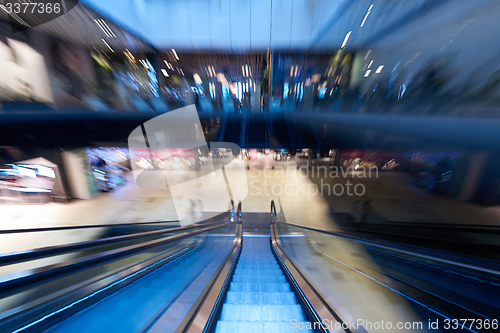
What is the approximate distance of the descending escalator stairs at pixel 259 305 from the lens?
126 cm

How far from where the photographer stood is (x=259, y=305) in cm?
149

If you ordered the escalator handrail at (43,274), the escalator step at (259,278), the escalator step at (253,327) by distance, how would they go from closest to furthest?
1. the escalator handrail at (43,274)
2. the escalator step at (253,327)
3. the escalator step at (259,278)

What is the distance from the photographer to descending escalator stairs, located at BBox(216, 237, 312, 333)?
1258 mm

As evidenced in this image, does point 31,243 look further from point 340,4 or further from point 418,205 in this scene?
point 340,4

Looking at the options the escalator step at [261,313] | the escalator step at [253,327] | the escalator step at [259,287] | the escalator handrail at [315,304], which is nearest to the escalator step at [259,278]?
the escalator step at [259,287]

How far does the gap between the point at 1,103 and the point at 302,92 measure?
12282mm

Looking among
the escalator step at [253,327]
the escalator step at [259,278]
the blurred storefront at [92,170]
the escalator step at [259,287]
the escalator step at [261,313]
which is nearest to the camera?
the escalator step at [253,327]

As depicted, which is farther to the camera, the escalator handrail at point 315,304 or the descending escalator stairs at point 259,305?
the descending escalator stairs at point 259,305

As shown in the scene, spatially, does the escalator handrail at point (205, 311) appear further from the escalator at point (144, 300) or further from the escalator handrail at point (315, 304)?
the escalator handrail at point (315, 304)

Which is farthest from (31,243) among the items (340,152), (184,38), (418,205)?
(340,152)

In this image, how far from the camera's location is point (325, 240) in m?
3.34

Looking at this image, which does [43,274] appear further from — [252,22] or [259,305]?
[252,22]

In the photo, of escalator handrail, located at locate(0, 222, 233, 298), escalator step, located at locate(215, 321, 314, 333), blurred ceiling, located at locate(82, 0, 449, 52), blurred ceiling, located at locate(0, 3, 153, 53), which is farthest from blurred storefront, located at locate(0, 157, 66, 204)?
escalator step, located at locate(215, 321, 314, 333)

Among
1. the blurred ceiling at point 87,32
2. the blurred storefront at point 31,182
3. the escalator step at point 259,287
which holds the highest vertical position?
the blurred ceiling at point 87,32
